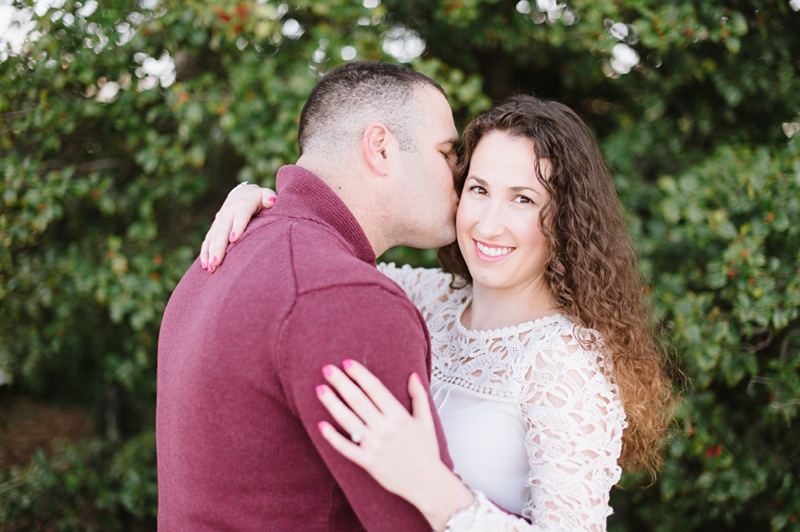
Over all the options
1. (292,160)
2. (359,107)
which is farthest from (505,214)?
(292,160)

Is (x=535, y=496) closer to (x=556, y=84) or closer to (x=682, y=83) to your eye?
(x=682, y=83)

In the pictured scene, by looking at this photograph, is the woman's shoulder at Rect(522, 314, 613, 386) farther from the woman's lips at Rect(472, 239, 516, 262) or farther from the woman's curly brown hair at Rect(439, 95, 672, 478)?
the woman's lips at Rect(472, 239, 516, 262)

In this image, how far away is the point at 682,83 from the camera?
3291 mm

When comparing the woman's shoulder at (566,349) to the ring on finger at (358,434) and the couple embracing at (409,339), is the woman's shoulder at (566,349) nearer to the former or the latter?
the couple embracing at (409,339)

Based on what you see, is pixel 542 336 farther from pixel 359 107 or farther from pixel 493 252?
pixel 359 107

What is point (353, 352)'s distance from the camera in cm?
117

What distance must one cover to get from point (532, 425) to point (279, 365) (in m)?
0.81

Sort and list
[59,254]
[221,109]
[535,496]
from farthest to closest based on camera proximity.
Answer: [59,254]
[221,109]
[535,496]

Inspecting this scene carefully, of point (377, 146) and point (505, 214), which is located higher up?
point (377, 146)

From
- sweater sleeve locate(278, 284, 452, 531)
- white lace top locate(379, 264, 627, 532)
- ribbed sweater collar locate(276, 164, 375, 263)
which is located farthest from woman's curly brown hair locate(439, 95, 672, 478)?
sweater sleeve locate(278, 284, 452, 531)

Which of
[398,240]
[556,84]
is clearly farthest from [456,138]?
[556,84]

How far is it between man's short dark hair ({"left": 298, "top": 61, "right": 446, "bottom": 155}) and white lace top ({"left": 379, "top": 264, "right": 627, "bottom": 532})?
0.75m

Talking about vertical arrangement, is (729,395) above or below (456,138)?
below

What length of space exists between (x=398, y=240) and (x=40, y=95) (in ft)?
6.85
